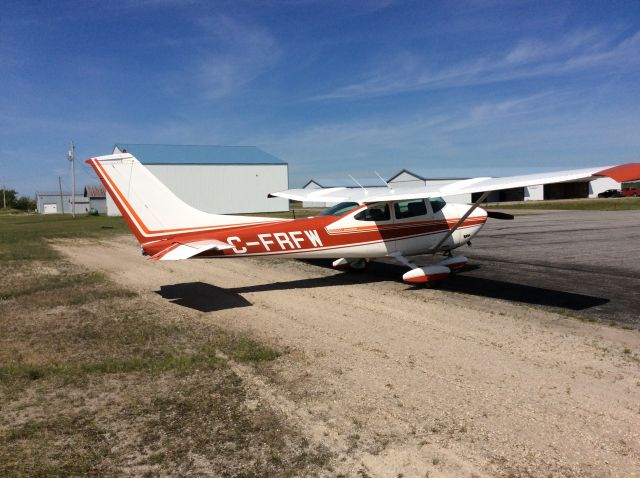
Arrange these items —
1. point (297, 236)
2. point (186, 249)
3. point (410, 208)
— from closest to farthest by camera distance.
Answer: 1. point (186, 249)
2. point (297, 236)
3. point (410, 208)

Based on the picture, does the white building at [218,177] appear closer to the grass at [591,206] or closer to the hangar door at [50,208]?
the grass at [591,206]

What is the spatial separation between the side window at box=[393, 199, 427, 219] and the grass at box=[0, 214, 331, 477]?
18.0 ft

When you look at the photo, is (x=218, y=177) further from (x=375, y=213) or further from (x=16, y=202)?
(x=16, y=202)

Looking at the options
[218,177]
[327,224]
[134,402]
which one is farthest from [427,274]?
[218,177]

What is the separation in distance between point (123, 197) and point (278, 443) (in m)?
6.86

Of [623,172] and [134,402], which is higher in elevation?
[623,172]

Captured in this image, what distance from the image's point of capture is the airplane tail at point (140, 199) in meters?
9.09

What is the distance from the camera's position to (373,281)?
11398 mm

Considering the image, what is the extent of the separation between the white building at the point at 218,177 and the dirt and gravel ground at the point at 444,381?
47.3m

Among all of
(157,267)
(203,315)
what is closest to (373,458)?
(203,315)

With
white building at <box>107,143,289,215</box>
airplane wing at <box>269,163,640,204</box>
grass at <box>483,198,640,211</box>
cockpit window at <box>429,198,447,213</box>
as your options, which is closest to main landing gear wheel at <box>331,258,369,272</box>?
airplane wing at <box>269,163,640,204</box>

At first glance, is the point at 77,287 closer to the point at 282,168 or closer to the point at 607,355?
the point at 607,355

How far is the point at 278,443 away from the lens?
3.86m

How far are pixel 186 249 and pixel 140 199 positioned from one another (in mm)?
1685
